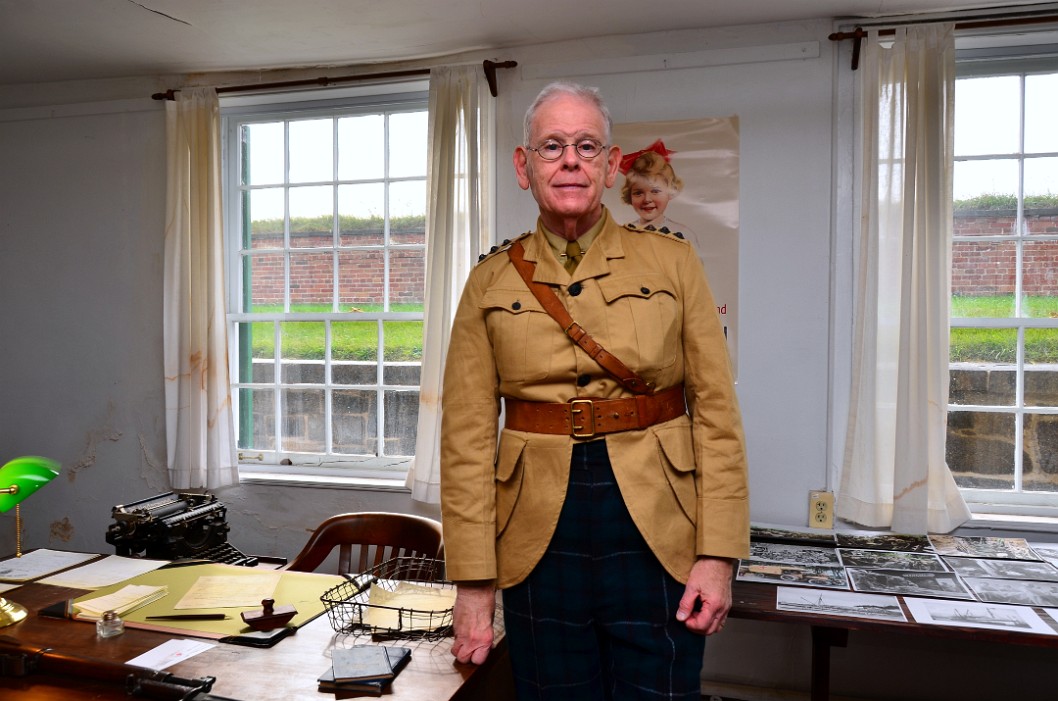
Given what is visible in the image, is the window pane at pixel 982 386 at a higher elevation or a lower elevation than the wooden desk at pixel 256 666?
higher

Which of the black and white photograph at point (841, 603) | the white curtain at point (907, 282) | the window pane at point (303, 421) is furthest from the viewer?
the window pane at point (303, 421)

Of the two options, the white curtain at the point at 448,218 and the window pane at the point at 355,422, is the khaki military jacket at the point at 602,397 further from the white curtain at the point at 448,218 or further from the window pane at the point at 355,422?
the window pane at the point at 355,422

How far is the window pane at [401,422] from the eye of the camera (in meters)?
4.23

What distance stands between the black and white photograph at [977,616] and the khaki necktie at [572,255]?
1485 millimetres

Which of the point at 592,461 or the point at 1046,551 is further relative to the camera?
the point at 1046,551

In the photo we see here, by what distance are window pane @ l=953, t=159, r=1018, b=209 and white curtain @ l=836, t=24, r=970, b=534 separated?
1.08 feet

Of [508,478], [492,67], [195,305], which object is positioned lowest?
[508,478]

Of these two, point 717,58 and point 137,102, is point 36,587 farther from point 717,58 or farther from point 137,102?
point 717,58

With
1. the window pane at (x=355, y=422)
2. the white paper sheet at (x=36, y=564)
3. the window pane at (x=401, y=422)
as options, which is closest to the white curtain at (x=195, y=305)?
the window pane at (x=355, y=422)

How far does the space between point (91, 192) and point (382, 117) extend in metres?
1.72

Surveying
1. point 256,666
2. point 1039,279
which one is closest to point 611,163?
point 256,666

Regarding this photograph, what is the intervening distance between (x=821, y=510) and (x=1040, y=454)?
0.97 m

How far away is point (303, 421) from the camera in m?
4.41

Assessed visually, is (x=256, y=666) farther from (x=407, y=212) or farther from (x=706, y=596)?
(x=407, y=212)
